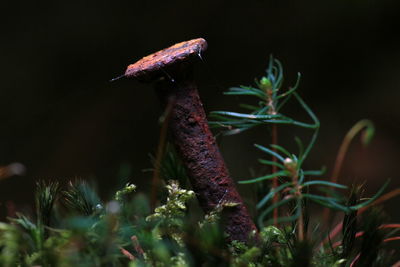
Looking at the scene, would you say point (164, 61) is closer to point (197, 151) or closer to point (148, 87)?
point (197, 151)

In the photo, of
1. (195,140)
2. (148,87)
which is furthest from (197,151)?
(148,87)

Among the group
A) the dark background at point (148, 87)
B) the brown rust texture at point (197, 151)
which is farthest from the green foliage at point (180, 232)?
the dark background at point (148, 87)

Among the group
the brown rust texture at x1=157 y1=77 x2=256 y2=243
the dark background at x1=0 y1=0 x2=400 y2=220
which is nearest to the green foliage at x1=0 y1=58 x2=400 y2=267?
the brown rust texture at x1=157 y1=77 x2=256 y2=243

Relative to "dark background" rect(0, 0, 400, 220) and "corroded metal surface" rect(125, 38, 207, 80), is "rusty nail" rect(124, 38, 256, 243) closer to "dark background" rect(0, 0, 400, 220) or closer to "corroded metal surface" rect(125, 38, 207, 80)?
"corroded metal surface" rect(125, 38, 207, 80)

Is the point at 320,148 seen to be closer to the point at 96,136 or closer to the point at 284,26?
the point at 284,26

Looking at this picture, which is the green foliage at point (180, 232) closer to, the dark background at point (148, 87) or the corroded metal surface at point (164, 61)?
the corroded metal surface at point (164, 61)

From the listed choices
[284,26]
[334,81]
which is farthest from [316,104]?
[284,26]
